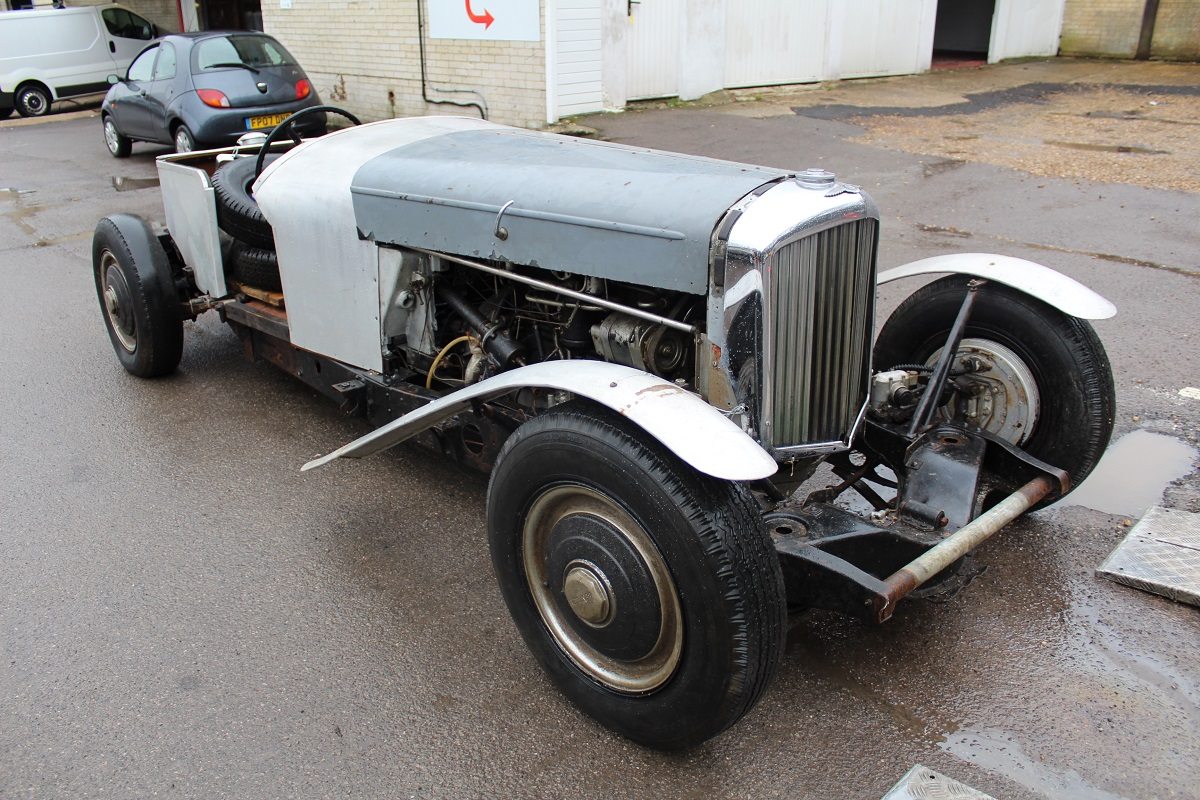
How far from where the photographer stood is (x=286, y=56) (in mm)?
12102

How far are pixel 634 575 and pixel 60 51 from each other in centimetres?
1859

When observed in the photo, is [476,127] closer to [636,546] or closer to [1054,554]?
[636,546]

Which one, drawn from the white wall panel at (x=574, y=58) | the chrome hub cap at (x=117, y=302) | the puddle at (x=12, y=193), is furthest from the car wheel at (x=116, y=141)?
the chrome hub cap at (x=117, y=302)

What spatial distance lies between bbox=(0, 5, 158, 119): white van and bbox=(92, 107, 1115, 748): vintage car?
51.2ft

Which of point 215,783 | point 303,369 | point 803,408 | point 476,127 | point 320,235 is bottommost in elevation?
point 215,783

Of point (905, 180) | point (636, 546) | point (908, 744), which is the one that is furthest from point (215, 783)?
point (905, 180)

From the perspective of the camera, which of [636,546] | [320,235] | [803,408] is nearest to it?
[636,546]

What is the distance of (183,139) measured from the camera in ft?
37.6

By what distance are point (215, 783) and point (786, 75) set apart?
1346 centimetres

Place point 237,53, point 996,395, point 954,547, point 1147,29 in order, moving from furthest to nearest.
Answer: point 1147,29 < point 237,53 < point 996,395 < point 954,547

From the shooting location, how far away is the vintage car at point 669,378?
2496 millimetres

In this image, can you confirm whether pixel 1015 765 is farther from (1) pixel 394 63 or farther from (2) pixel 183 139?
(1) pixel 394 63

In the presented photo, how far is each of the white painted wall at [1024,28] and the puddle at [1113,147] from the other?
7516 millimetres

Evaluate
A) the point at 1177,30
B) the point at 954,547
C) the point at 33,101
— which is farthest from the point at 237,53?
the point at 1177,30
